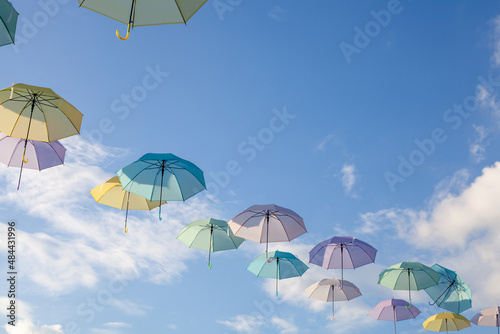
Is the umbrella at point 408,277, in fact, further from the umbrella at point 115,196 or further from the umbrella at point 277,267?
the umbrella at point 115,196

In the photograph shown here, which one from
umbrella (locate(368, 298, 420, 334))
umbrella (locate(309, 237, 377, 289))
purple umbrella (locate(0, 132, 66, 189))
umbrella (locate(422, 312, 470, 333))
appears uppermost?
purple umbrella (locate(0, 132, 66, 189))

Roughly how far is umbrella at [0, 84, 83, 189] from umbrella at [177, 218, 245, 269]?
4.81 meters

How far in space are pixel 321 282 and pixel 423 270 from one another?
11.0 ft

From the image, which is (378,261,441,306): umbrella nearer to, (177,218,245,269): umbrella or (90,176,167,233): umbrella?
(177,218,245,269): umbrella

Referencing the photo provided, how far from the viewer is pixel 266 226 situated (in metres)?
13.3

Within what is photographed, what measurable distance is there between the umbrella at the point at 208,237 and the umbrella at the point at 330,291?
11.6 ft

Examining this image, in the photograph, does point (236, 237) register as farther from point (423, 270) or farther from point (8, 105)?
point (8, 105)

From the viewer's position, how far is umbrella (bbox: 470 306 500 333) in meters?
16.6

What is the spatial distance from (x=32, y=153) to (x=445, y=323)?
14409 millimetres

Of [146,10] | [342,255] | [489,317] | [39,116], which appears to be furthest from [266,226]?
[489,317]

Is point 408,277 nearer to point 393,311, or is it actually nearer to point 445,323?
point 393,311

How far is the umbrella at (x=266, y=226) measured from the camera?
516 inches

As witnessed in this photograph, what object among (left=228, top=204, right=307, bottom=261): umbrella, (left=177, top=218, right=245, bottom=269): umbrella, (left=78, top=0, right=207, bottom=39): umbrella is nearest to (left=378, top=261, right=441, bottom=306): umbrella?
(left=228, top=204, right=307, bottom=261): umbrella

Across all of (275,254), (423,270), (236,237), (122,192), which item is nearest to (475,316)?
(423,270)
